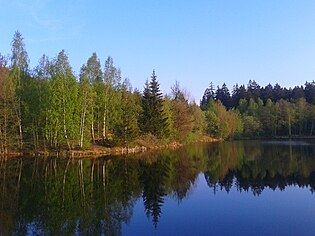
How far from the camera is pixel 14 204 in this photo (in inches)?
718

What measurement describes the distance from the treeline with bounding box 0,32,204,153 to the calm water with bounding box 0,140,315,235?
13.0 metres

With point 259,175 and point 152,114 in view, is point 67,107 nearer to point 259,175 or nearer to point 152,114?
point 152,114

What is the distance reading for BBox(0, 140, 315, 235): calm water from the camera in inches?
563

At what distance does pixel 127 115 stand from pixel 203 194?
3162 centimetres

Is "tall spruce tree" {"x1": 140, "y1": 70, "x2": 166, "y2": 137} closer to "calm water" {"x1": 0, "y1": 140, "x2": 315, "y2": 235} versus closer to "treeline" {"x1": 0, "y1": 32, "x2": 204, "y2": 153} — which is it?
"treeline" {"x1": 0, "y1": 32, "x2": 204, "y2": 153}

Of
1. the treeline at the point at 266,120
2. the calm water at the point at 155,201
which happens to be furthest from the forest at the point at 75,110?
the treeline at the point at 266,120

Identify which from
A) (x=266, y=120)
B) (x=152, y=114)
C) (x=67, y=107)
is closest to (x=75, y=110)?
(x=67, y=107)

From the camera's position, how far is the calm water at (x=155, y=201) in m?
14.3

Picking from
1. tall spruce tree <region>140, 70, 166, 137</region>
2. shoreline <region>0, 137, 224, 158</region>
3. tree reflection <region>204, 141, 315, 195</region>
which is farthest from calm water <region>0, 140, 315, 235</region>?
tall spruce tree <region>140, 70, 166, 137</region>

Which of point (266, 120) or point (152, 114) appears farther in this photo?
point (266, 120)

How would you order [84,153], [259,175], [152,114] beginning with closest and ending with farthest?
[259,175] → [84,153] → [152,114]

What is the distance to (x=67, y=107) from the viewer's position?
45.7 m

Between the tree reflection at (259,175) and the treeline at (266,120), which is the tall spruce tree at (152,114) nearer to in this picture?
the tree reflection at (259,175)

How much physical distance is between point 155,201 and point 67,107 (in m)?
29.6
